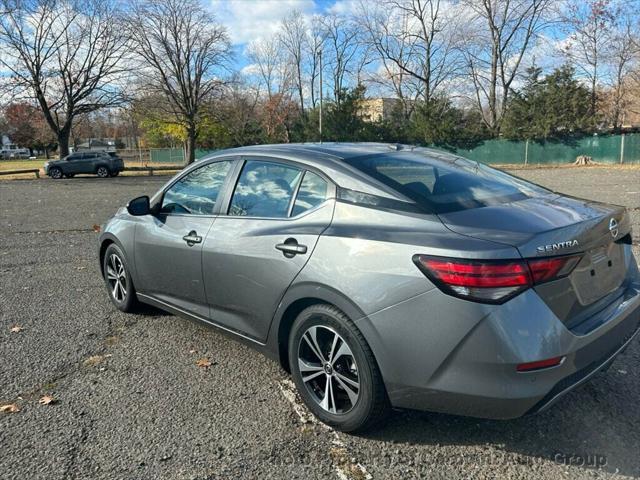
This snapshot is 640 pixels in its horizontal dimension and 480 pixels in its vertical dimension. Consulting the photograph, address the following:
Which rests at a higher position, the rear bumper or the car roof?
the car roof

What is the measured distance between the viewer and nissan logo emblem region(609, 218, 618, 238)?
9.13 ft

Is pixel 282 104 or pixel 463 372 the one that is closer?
pixel 463 372

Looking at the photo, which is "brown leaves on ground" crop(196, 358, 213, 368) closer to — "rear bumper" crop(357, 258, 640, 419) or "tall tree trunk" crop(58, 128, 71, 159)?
"rear bumper" crop(357, 258, 640, 419)

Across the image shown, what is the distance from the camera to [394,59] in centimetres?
5231

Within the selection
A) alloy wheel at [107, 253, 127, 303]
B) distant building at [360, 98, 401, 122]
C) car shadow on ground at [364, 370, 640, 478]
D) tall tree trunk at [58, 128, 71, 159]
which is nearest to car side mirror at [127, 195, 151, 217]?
alloy wheel at [107, 253, 127, 303]

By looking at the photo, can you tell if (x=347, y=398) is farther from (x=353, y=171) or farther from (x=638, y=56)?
(x=638, y=56)

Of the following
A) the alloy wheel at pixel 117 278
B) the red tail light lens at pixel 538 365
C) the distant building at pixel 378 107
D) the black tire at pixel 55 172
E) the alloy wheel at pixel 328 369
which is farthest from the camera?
the distant building at pixel 378 107

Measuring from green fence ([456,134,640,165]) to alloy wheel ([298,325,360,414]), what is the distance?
35793 mm

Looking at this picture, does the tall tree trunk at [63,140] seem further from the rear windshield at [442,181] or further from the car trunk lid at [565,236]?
the car trunk lid at [565,236]

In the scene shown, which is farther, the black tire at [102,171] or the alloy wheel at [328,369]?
the black tire at [102,171]

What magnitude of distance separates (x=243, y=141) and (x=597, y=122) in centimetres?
3264

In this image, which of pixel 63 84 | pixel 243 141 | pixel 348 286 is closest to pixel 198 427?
pixel 348 286

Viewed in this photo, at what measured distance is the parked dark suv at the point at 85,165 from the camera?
98.9 feet

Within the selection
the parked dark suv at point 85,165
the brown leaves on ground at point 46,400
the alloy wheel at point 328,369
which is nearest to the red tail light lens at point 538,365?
the alloy wheel at point 328,369
